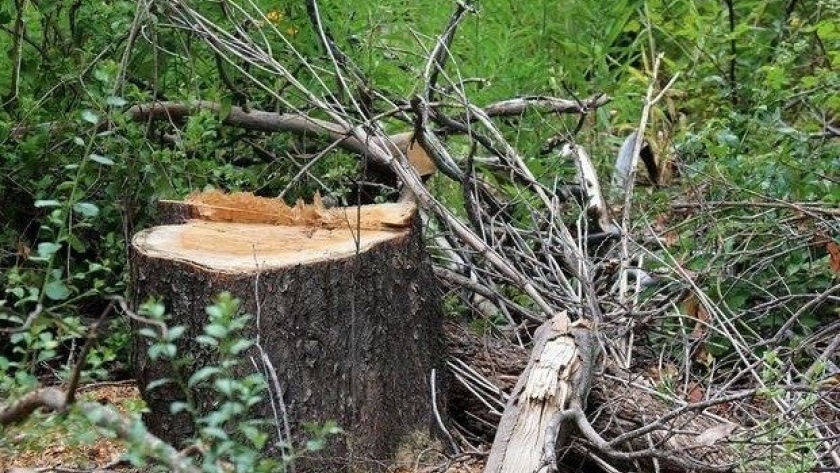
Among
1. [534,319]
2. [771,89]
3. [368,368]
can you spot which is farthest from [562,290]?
[771,89]

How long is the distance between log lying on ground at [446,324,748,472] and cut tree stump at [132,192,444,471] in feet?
0.68

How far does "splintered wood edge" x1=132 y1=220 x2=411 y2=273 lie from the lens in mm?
3262

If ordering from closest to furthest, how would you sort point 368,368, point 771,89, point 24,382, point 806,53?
point 24,382 → point 368,368 → point 771,89 → point 806,53

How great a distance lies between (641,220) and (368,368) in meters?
1.48

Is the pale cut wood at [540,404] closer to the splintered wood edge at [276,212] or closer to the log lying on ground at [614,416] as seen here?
the log lying on ground at [614,416]

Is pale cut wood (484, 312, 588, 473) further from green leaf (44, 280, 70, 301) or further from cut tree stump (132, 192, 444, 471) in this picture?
green leaf (44, 280, 70, 301)

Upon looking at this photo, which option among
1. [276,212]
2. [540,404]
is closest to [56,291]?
[276,212]

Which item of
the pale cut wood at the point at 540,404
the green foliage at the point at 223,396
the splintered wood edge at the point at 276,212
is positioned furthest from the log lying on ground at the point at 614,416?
the green foliage at the point at 223,396

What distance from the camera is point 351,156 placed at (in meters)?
4.71

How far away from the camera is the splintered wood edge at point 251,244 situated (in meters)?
3.26

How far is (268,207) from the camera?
12.6 ft

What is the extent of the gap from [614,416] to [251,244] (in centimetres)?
111

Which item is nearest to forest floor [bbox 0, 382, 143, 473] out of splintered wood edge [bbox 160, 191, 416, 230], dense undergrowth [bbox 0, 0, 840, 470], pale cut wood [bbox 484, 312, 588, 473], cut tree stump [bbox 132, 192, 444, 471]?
dense undergrowth [bbox 0, 0, 840, 470]

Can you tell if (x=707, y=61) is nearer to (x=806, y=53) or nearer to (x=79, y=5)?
(x=806, y=53)
